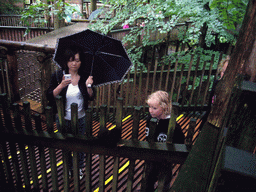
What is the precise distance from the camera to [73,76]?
2.58m

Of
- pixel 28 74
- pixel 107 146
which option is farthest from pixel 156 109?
pixel 28 74

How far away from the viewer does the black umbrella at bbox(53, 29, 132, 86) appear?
2.57m

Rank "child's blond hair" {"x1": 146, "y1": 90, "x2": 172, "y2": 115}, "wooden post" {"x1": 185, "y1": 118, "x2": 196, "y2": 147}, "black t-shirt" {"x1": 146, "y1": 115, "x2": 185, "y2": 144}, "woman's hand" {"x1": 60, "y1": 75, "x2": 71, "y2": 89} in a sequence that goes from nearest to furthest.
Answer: "wooden post" {"x1": 185, "y1": 118, "x2": 196, "y2": 147} → "black t-shirt" {"x1": 146, "y1": 115, "x2": 185, "y2": 144} → "child's blond hair" {"x1": 146, "y1": 90, "x2": 172, "y2": 115} → "woman's hand" {"x1": 60, "y1": 75, "x2": 71, "y2": 89}

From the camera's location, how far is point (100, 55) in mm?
2717

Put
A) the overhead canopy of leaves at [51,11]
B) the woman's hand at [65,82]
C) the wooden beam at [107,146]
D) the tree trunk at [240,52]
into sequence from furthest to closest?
the overhead canopy of leaves at [51,11] < the woman's hand at [65,82] < the wooden beam at [107,146] < the tree trunk at [240,52]

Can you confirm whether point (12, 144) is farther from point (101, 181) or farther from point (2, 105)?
point (101, 181)

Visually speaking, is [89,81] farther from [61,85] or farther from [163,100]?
[163,100]

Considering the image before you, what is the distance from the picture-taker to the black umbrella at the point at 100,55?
8.42 ft

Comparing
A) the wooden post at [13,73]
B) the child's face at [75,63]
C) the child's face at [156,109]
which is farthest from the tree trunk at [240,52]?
the wooden post at [13,73]

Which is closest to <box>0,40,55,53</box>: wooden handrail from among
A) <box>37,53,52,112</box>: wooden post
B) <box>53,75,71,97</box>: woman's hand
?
<box>37,53,52,112</box>: wooden post

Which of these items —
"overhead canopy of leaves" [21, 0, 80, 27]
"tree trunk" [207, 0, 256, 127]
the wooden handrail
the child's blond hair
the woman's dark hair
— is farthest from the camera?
"overhead canopy of leaves" [21, 0, 80, 27]

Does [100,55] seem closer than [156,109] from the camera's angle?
No

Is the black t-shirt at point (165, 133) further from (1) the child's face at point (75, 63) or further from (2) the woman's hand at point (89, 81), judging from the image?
(1) the child's face at point (75, 63)

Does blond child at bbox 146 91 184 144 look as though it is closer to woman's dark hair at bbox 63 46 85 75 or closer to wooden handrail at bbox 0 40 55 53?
woman's dark hair at bbox 63 46 85 75
